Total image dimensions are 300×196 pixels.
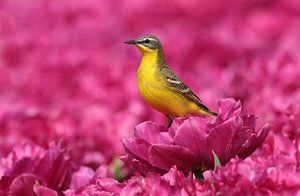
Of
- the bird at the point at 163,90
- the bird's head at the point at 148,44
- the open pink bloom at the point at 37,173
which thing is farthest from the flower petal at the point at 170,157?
the bird's head at the point at 148,44

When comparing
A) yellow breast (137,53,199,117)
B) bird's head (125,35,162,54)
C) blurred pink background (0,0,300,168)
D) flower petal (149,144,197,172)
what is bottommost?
blurred pink background (0,0,300,168)

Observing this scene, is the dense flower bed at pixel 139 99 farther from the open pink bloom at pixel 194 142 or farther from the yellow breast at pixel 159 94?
the yellow breast at pixel 159 94

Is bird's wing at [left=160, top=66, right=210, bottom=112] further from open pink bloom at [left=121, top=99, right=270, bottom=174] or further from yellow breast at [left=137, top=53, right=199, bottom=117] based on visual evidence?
open pink bloom at [left=121, top=99, right=270, bottom=174]

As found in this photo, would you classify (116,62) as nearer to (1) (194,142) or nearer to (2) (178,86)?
(2) (178,86)

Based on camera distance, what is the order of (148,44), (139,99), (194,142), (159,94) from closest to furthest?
1. (194,142)
2. (159,94)
3. (148,44)
4. (139,99)

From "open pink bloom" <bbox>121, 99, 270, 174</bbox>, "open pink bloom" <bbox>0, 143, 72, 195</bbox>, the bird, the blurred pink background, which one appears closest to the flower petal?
"open pink bloom" <bbox>121, 99, 270, 174</bbox>

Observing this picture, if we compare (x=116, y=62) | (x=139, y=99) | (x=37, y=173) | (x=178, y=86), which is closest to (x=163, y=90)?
(x=178, y=86)

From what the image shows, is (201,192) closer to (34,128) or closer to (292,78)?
(34,128)
